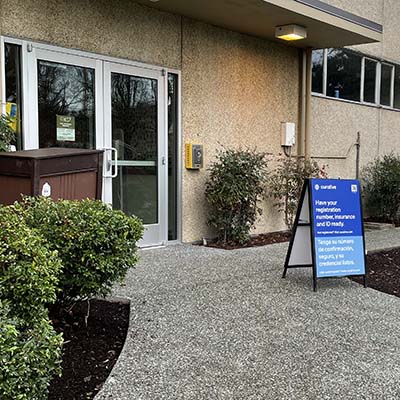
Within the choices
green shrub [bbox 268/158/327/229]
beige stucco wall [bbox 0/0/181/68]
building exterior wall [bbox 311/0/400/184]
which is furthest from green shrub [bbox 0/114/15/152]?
building exterior wall [bbox 311/0/400/184]

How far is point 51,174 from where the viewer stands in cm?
442

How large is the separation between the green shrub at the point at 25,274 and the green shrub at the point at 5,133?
2328 mm

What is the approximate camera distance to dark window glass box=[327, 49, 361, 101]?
10.1 meters

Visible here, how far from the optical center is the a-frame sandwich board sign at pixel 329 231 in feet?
16.9

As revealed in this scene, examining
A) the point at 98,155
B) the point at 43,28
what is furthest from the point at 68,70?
the point at 98,155

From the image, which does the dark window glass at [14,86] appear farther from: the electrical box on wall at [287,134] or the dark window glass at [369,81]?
the dark window glass at [369,81]

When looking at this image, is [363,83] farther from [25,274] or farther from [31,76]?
[25,274]

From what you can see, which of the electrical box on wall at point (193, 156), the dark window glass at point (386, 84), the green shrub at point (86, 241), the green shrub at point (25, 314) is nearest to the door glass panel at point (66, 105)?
the electrical box on wall at point (193, 156)

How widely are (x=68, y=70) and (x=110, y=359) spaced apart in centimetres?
378

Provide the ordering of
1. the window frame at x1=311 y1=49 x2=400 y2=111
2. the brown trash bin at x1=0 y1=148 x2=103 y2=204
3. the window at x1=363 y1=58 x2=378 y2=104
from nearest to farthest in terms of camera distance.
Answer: the brown trash bin at x1=0 y1=148 x2=103 y2=204 → the window frame at x1=311 y1=49 x2=400 y2=111 → the window at x1=363 y1=58 x2=378 y2=104

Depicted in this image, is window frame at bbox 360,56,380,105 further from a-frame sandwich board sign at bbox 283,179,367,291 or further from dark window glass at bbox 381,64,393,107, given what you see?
a-frame sandwich board sign at bbox 283,179,367,291

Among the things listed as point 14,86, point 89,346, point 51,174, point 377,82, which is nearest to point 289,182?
point 377,82

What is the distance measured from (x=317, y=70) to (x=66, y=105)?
558 centimetres

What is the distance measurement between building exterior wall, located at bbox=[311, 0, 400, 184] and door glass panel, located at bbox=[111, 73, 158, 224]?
381 cm
